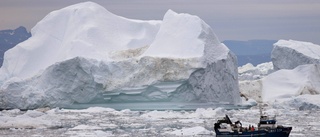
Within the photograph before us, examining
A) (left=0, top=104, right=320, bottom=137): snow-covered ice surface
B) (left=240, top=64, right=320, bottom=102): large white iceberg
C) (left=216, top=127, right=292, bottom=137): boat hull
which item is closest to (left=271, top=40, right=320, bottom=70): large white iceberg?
(left=240, top=64, right=320, bottom=102): large white iceberg

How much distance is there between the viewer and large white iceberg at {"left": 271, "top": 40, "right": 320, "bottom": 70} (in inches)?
1864

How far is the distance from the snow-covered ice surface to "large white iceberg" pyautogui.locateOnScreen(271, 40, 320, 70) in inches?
465

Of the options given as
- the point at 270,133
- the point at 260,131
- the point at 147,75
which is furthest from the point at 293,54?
the point at 260,131

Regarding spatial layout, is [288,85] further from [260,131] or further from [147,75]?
[260,131]

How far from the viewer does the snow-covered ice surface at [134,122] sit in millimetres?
23891

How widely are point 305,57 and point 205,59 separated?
1382 centimetres

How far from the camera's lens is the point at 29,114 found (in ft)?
100

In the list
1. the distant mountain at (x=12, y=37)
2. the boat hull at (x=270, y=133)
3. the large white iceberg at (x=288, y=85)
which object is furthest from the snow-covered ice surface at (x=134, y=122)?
the distant mountain at (x=12, y=37)

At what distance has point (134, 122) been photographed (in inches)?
1128

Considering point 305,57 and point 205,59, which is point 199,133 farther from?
point 305,57

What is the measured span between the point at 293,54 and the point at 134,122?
22503mm

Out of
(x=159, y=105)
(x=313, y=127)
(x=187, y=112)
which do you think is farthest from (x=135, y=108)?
(x=313, y=127)

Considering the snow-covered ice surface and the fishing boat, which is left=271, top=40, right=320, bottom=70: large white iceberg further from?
the fishing boat

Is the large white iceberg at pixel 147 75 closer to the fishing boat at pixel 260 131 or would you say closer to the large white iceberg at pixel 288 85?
the large white iceberg at pixel 288 85
